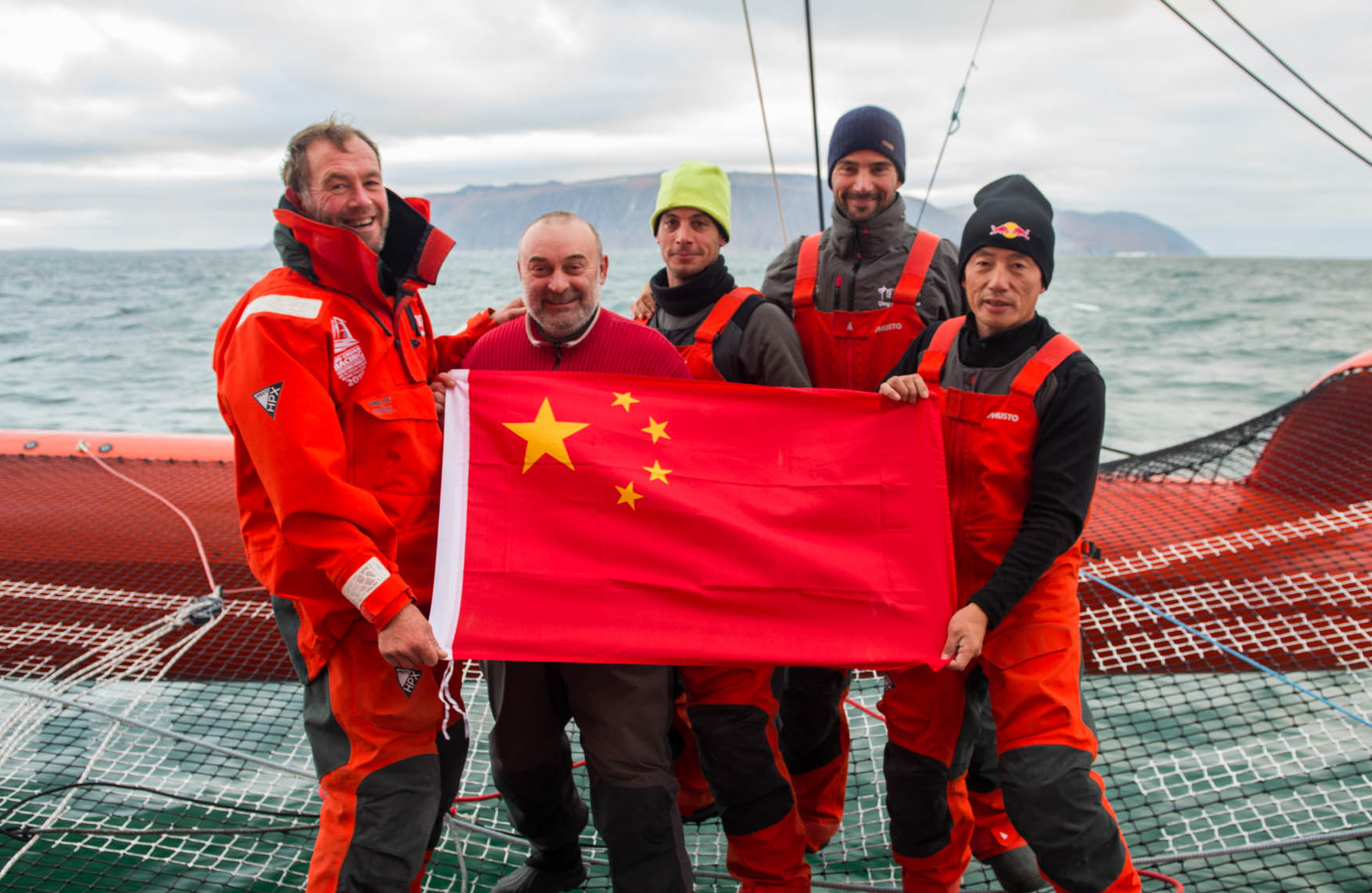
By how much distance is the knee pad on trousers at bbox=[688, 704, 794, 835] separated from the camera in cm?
265

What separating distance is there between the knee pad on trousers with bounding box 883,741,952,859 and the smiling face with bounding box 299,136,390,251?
1932mm

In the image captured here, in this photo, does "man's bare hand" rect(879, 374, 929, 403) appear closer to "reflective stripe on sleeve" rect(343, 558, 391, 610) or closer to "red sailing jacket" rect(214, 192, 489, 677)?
"red sailing jacket" rect(214, 192, 489, 677)

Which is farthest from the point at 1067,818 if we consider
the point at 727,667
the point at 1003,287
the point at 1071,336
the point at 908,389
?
the point at 1071,336

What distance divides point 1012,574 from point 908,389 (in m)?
0.55

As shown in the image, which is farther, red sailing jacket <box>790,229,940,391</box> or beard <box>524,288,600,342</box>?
red sailing jacket <box>790,229,940,391</box>

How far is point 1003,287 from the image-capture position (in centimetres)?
247

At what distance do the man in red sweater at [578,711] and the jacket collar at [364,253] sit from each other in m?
0.24

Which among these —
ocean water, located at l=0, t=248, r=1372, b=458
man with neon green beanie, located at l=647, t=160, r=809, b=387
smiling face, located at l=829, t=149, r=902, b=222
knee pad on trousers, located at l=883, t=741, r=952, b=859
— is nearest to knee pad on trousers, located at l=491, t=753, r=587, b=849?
knee pad on trousers, located at l=883, t=741, r=952, b=859

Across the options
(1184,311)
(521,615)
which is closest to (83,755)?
(521,615)

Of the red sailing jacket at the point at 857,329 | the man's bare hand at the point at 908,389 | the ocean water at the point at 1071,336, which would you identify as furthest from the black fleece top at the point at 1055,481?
the ocean water at the point at 1071,336

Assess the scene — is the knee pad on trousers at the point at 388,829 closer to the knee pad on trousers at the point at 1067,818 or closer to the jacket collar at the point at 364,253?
the jacket collar at the point at 364,253

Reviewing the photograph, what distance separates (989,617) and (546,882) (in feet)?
5.14

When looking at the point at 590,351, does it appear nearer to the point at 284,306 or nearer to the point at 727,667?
the point at 284,306

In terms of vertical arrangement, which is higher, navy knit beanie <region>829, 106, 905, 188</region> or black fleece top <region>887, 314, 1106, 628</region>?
A: navy knit beanie <region>829, 106, 905, 188</region>
